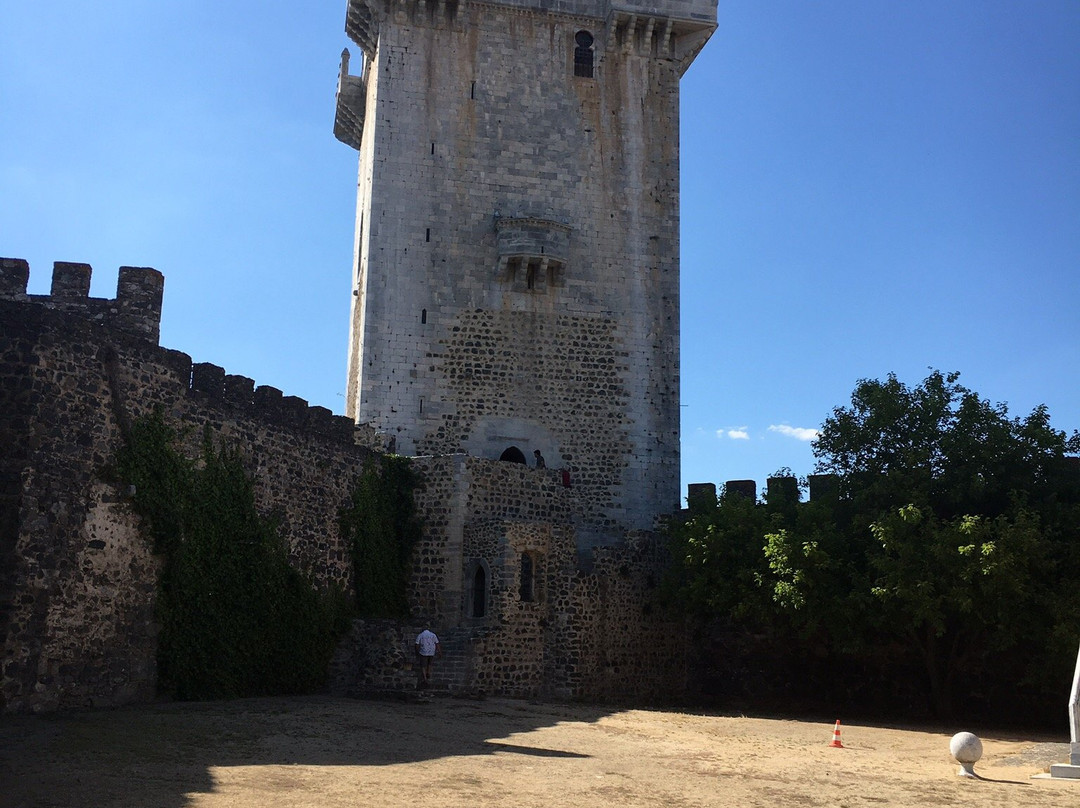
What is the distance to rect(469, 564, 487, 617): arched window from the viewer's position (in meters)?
22.9

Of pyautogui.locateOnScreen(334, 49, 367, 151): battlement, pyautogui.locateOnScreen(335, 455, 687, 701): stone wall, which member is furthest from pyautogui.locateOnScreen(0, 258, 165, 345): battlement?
pyautogui.locateOnScreen(334, 49, 367, 151): battlement

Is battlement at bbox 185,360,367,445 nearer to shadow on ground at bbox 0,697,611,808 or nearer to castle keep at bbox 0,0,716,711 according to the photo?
castle keep at bbox 0,0,716,711

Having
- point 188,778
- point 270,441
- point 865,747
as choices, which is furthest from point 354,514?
point 188,778

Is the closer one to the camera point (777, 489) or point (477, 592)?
point (477, 592)

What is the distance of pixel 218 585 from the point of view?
58.3ft

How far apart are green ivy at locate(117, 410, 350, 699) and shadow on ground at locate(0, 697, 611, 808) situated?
34.1 inches

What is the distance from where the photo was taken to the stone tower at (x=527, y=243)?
28.5 metres

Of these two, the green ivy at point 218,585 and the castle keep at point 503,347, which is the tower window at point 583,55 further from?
the green ivy at point 218,585

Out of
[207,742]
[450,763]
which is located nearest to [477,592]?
[207,742]

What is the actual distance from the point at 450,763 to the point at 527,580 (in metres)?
10.9

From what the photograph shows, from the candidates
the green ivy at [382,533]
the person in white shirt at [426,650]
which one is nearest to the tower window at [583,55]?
the green ivy at [382,533]

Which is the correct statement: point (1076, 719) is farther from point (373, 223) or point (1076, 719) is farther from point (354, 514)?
point (373, 223)

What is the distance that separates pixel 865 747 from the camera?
17078 millimetres

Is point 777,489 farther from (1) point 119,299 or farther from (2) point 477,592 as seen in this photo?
(1) point 119,299
